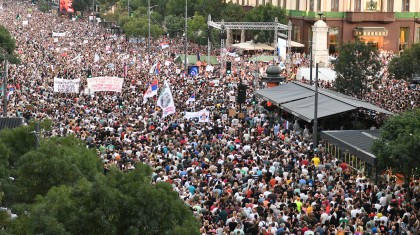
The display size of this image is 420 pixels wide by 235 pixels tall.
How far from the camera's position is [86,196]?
19.0 metres

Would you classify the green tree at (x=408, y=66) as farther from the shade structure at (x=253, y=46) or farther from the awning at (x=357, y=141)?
the shade structure at (x=253, y=46)

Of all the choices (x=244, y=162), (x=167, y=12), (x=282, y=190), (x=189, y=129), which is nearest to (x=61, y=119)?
(x=189, y=129)

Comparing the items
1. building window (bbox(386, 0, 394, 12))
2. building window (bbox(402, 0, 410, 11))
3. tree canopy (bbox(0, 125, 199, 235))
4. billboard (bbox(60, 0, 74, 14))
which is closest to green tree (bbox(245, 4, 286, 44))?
building window (bbox(386, 0, 394, 12))

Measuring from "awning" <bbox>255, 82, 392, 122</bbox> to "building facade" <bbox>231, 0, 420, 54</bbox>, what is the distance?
36.1 meters

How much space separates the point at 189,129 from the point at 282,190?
1365 centimetres

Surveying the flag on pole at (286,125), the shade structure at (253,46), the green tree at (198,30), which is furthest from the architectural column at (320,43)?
the flag on pole at (286,125)

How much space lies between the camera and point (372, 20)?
292 ft

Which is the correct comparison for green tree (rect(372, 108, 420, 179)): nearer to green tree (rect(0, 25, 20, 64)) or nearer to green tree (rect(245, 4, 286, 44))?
green tree (rect(0, 25, 20, 64))

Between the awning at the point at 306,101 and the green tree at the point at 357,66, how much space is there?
8.40ft

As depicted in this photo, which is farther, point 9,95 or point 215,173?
point 9,95

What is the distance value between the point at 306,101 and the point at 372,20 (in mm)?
42708

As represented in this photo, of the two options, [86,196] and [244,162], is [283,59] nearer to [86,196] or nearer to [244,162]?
[244,162]

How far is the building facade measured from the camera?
8900 centimetres

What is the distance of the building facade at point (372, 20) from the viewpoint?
8900cm
